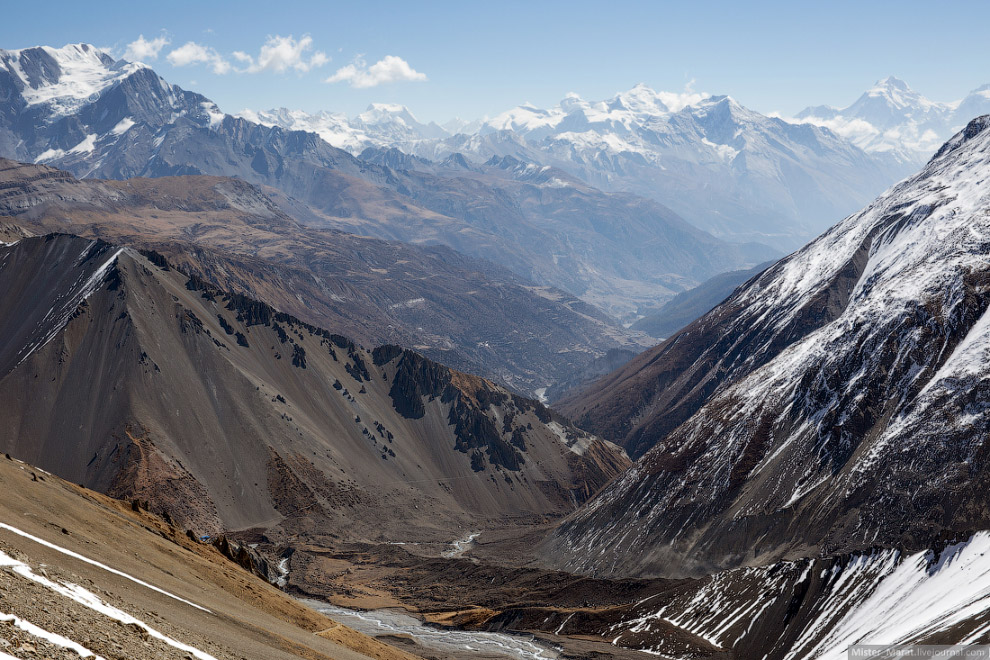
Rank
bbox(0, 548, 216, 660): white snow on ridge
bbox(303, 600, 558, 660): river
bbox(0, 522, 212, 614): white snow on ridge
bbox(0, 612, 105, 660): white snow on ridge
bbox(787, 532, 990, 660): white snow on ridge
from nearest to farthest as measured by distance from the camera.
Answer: bbox(0, 612, 105, 660): white snow on ridge
bbox(0, 548, 216, 660): white snow on ridge
bbox(0, 522, 212, 614): white snow on ridge
bbox(787, 532, 990, 660): white snow on ridge
bbox(303, 600, 558, 660): river

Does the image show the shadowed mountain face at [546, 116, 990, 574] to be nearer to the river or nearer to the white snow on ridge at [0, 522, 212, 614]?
the river

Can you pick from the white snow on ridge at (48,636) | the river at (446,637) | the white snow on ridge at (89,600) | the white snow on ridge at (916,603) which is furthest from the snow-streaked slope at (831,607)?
the white snow on ridge at (48,636)

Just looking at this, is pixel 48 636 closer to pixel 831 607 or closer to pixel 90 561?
pixel 90 561

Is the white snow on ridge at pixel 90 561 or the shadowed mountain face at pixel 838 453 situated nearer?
the white snow on ridge at pixel 90 561

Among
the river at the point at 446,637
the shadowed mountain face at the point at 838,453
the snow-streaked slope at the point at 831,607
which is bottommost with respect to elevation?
the river at the point at 446,637

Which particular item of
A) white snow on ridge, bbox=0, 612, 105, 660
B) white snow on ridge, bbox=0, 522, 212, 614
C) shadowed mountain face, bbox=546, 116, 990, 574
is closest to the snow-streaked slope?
shadowed mountain face, bbox=546, 116, 990, 574

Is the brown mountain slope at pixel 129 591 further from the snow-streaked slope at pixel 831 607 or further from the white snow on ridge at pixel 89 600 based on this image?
the snow-streaked slope at pixel 831 607

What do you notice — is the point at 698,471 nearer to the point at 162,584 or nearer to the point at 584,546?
the point at 584,546

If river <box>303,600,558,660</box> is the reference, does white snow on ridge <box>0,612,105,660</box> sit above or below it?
above
